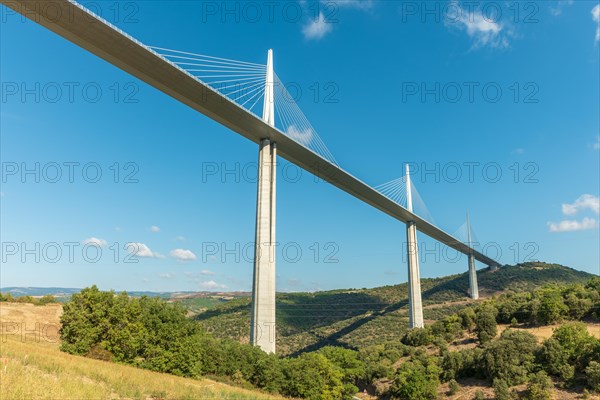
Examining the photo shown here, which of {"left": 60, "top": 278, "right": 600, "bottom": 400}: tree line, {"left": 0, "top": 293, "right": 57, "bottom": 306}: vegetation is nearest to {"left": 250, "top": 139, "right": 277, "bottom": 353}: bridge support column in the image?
{"left": 60, "top": 278, "right": 600, "bottom": 400}: tree line

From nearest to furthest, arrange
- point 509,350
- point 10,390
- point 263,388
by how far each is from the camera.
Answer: point 10,390, point 263,388, point 509,350

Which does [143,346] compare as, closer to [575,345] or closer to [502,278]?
[575,345]

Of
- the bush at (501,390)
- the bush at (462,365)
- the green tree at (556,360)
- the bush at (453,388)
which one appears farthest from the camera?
the bush at (462,365)

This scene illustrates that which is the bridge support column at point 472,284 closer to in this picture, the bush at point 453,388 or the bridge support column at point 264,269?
the bush at point 453,388

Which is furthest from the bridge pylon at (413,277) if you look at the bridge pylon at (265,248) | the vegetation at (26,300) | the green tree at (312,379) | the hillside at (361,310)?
the vegetation at (26,300)

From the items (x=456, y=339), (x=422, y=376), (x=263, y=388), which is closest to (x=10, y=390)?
(x=263, y=388)

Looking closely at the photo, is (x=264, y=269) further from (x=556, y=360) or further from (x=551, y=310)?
(x=551, y=310)
